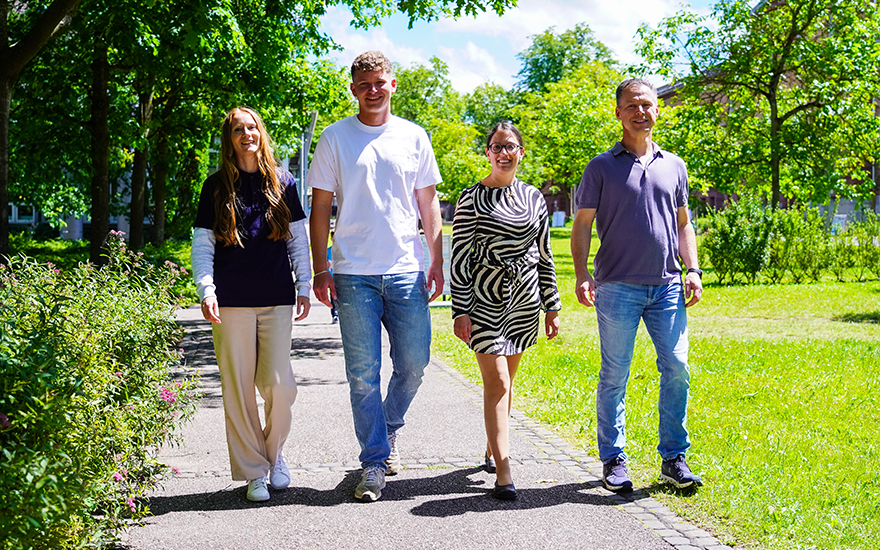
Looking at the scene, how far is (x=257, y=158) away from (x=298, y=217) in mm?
376

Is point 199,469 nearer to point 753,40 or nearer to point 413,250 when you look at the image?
point 413,250

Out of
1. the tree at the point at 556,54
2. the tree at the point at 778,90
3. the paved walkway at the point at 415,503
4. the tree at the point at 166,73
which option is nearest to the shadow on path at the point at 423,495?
the paved walkway at the point at 415,503

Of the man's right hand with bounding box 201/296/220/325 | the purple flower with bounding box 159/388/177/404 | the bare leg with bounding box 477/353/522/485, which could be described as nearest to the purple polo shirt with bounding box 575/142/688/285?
the bare leg with bounding box 477/353/522/485

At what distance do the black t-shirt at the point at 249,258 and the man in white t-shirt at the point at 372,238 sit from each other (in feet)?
0.74

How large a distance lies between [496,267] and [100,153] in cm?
1221

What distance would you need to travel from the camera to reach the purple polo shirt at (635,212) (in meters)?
4.69

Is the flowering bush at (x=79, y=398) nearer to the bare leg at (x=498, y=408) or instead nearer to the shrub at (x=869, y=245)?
the bare leg at (x=498, y=408)

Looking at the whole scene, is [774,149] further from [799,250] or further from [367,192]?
[367,192]

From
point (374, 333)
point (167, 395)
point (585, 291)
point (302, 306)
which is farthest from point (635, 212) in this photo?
point (167, 395)

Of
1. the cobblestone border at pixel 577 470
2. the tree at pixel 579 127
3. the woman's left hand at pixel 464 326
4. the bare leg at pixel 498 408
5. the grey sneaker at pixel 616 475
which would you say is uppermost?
the tree at pixel 579 127

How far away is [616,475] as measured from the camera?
4.73 meters

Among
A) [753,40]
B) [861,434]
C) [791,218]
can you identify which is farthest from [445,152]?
[861,434]

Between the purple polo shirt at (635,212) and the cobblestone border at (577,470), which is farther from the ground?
the purple polo shirt at (635,212)

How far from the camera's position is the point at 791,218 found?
812 inches
